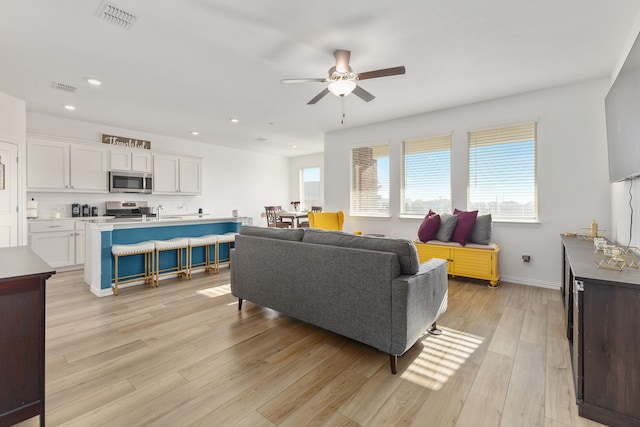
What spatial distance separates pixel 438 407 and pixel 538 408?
1.87 ft

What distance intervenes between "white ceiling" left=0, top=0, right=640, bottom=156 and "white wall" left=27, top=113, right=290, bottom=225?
79 centimetres

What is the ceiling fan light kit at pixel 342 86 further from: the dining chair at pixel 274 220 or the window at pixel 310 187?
the window at pixel 310 187

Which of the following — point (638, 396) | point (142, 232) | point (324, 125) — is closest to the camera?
point (638, 396)

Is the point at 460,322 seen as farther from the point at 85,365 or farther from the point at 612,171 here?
the point at 85,365

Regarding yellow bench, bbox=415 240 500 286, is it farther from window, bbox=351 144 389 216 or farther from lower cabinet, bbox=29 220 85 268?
lower cabinet, bbox=29 220 85 268

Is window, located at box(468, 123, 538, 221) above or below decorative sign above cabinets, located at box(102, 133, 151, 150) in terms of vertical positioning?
below

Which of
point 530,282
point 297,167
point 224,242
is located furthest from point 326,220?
point 297,167

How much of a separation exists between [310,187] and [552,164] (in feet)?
20.4

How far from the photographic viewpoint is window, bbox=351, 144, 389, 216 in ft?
18.4

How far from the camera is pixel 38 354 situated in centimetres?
147

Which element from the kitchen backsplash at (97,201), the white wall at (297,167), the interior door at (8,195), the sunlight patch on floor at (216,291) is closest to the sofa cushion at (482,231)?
the sunlight patch on floor at (216,291)

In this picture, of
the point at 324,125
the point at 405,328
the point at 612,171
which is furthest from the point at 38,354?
the point at 324,125

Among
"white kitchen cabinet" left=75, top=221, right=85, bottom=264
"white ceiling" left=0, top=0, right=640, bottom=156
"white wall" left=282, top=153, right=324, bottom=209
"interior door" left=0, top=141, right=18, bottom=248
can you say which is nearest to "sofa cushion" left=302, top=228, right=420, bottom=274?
"white ceiling" left=0, top=0, right=640, bottom=156

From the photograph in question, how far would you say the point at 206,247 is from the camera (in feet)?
16.1
